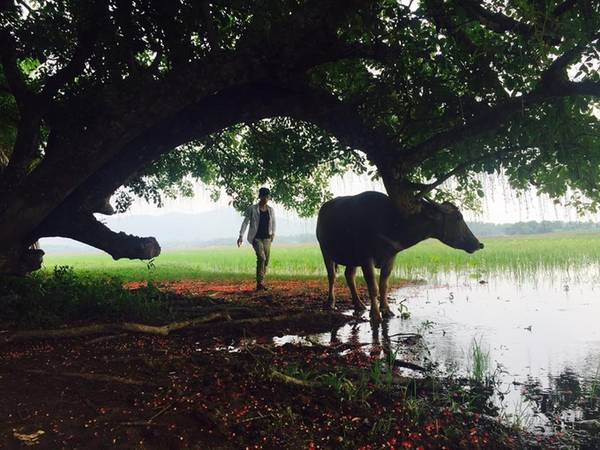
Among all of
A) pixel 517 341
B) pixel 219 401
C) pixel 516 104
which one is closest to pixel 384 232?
pixel 517 341

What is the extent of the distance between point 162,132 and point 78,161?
4.91 ft

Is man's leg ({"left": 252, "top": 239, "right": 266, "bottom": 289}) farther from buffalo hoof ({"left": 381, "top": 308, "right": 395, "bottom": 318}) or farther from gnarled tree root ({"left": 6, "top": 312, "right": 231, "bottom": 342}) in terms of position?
gnarled tree root ({"left": 6, "top": 312, "right": 231, "bottom": 342})

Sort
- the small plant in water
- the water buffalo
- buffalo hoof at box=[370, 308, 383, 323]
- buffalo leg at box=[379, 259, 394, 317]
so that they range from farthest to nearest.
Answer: buffalo leg at box=[379, 259, 394, 317]
the water buffalo
buffalo hoof at box=[370, 308, 383, 323]
the small plant in water

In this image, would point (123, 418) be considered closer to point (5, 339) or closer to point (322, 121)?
point (5, 339)

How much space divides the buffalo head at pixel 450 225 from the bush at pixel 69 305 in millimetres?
4864

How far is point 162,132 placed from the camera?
6941mm

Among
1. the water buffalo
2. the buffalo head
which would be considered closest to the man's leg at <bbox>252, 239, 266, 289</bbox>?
the water buffalo

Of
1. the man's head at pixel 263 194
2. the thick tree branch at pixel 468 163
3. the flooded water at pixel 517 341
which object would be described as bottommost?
the flooded water at pixel 517 341

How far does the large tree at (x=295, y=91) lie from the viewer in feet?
18.3

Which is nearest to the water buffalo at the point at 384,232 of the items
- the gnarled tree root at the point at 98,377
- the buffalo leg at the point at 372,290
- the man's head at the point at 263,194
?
the buffalo leg at the point at 372,290

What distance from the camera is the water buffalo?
7699 mm

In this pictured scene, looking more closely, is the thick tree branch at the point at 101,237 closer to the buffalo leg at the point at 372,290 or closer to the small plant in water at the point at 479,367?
→ the buffalo leg at the point at 372,290

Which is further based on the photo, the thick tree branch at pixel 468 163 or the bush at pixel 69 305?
the thick tree branch at pixel 468 163

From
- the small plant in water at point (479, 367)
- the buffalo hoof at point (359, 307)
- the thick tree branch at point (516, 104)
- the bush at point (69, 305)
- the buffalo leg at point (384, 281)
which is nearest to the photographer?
the small plant in water at point (479, 367)
